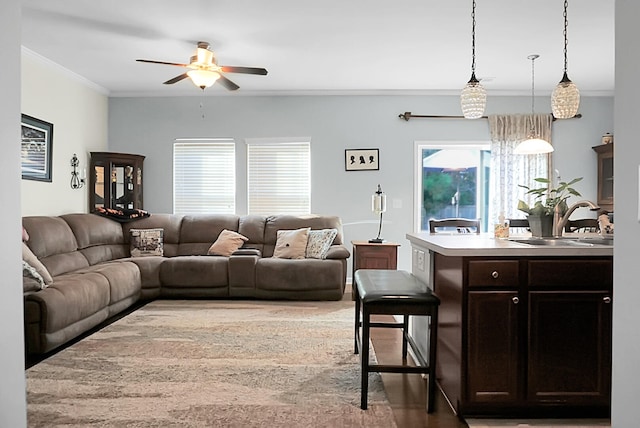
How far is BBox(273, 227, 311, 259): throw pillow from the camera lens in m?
5.96

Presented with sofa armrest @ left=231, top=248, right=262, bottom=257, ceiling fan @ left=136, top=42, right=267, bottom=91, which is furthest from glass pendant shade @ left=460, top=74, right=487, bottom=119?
sofa armrest @ left=231, top=248, right=262, bottom=257

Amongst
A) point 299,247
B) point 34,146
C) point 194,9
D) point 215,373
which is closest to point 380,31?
point 194,9

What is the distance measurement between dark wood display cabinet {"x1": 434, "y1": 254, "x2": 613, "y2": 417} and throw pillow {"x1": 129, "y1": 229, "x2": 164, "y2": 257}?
4686 millimetres

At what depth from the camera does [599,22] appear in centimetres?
429

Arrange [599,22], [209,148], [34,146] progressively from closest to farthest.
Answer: [599,22]
[34,146]
[209,148]

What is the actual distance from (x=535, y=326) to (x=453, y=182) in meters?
4.84

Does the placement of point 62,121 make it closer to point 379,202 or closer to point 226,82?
point 226,82

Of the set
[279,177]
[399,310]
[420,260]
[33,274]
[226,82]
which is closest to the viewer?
[399,310]

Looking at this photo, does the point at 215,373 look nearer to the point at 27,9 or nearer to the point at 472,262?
the point at 472,262

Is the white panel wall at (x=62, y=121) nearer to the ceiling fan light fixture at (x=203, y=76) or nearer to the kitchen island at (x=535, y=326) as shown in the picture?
the ceiling fan light fixture at (x=203, y=76)

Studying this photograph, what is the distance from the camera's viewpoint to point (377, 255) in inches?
233

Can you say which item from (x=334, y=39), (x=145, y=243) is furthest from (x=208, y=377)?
(x=145, y=243)

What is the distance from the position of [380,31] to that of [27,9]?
291 cm

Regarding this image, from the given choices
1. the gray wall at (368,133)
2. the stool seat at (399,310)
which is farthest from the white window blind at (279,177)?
the stool seat at (399,310)
